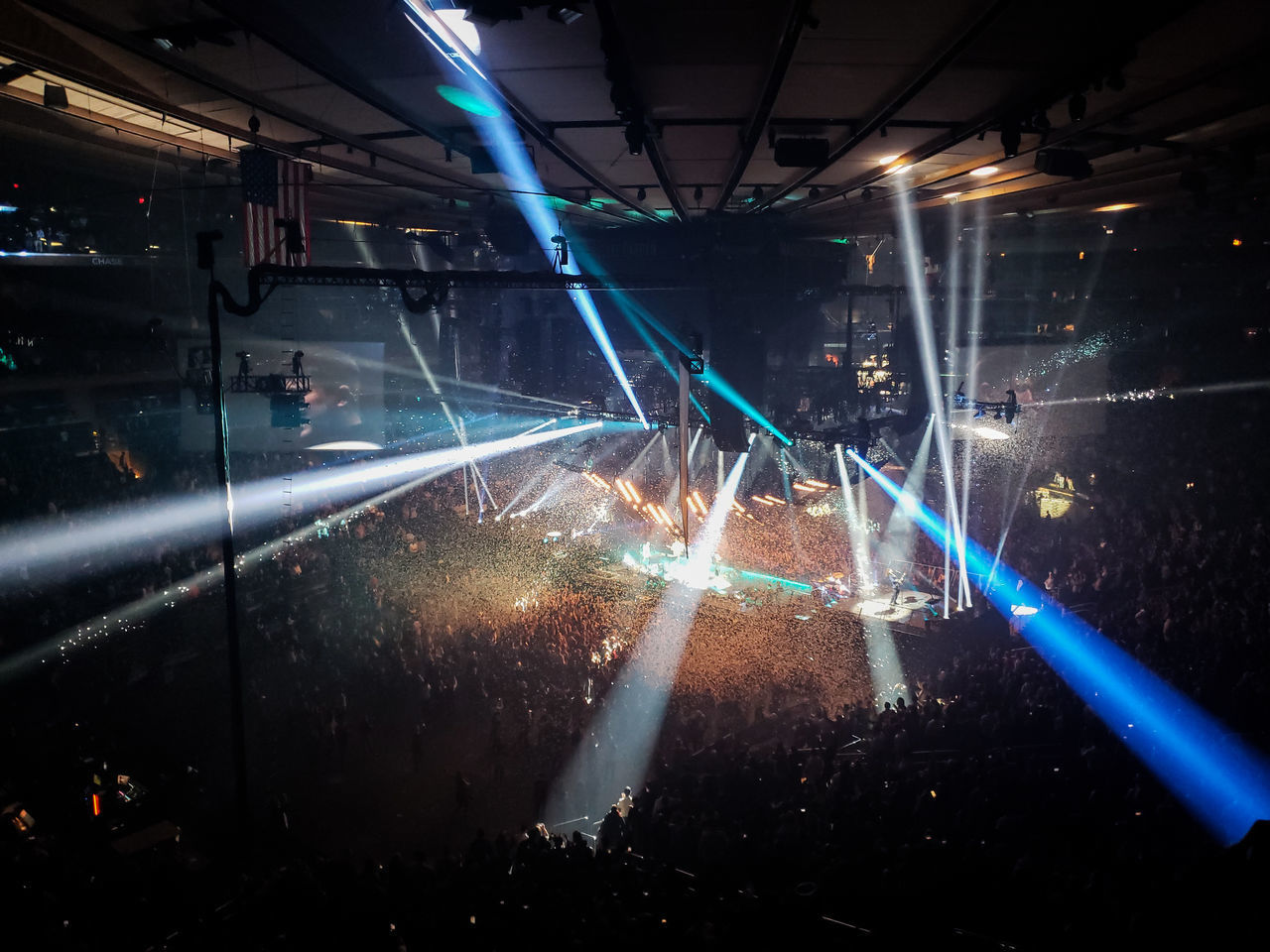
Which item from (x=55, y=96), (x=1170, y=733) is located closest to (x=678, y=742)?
(x=1170, y=733)

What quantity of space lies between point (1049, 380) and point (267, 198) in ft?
56.8

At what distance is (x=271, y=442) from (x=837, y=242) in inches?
537

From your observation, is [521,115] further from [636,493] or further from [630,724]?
[636,493]

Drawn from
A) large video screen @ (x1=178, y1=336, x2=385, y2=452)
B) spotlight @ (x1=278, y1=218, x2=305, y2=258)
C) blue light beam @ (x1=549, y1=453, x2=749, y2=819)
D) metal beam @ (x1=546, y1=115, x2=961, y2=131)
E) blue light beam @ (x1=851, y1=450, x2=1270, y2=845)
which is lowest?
blue light beam @ (x1=549, y1=453, x2=749, y2=819)

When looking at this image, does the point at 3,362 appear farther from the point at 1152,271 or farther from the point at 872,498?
the point at 1152,271

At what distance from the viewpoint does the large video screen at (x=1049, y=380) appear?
16.1m

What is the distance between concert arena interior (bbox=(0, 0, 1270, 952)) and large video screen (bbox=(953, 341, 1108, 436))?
0.34 ft

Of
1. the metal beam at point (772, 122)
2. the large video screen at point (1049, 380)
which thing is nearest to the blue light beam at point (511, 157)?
the metal beam at point (772, 122)

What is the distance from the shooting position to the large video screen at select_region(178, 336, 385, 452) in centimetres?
1523

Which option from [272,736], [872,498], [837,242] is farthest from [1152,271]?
[272,736]

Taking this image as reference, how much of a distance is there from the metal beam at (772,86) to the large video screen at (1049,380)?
1204 centimetres

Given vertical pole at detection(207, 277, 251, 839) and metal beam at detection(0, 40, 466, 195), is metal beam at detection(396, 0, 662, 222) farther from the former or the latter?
vertical pole at detection(207, 277, 251, 839)

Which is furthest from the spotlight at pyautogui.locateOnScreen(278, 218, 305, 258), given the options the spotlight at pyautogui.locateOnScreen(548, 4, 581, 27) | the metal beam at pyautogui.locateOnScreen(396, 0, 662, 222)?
the spotlight at pyautogui.locateOnScreen(548, 4, 581, 27)

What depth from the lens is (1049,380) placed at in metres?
17.2
